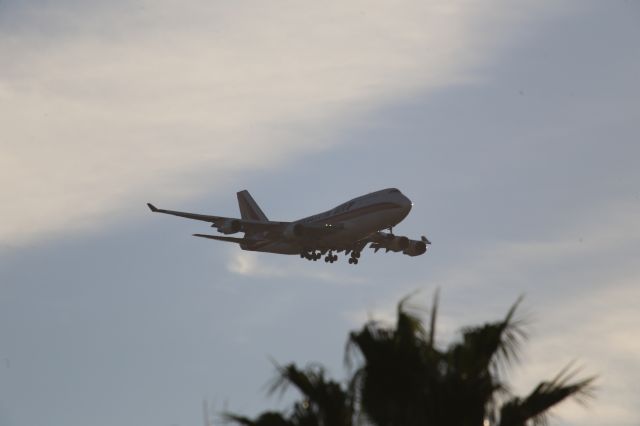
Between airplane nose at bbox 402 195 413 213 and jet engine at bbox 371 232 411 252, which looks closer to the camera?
airplane nose at bbox 402 195 413 213

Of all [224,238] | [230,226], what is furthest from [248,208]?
[230,226]

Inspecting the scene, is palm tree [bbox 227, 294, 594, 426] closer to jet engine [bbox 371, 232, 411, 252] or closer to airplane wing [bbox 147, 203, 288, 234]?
airplane wing [bbox 147, 203, 288, 234]

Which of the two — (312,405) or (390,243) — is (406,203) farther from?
(312,405)

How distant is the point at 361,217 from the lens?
86.9 m

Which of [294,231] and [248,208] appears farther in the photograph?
[248,208]

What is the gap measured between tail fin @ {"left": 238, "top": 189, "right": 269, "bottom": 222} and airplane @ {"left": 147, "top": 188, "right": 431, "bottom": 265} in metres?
12.5

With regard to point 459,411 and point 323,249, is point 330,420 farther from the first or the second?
point 323,249

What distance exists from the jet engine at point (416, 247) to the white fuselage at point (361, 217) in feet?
39.4

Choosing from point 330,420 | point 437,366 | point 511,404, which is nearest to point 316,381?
point 330,420

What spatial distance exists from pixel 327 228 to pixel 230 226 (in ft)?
26.5

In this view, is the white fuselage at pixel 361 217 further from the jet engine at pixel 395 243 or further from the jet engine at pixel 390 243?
the jet engine at pixel 395 243

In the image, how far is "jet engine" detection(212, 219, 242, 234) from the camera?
291 feet

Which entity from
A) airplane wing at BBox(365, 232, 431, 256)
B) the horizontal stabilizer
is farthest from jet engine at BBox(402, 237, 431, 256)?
the horizontal stabilizer

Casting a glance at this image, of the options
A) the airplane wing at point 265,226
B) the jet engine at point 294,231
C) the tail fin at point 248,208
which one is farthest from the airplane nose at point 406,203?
the tail fin at point 248,208
